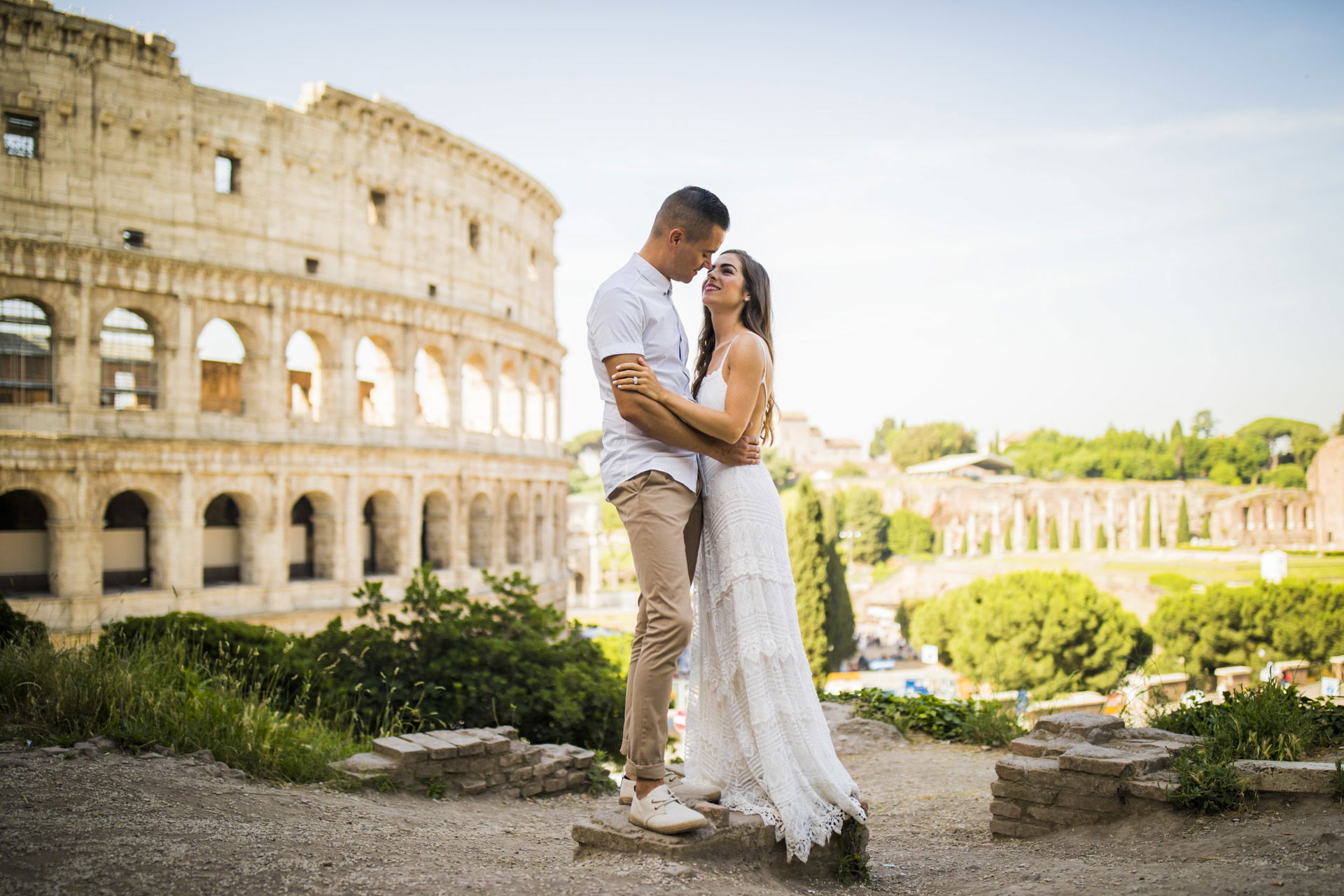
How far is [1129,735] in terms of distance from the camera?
19.0 feet

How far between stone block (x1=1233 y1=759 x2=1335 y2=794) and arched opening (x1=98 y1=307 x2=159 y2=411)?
1894cm

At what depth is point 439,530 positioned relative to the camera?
2362cm

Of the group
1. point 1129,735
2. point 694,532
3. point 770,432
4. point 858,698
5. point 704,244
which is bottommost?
→ point 858,698

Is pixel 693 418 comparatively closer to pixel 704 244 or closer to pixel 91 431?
pixel 704 244

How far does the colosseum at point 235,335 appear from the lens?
57.4ft

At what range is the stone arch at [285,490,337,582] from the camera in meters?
21.0

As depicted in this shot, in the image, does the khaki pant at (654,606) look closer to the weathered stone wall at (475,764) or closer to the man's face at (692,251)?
the man's face at (692,251)

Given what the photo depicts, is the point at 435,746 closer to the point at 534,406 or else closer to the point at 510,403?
the point at 510,403

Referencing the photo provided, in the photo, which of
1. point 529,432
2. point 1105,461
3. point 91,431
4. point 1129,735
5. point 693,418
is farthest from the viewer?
point 1105,461

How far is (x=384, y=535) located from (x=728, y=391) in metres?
20.2

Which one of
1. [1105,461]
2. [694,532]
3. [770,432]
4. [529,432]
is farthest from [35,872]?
[1105,461]

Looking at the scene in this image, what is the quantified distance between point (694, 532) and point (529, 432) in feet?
78.3

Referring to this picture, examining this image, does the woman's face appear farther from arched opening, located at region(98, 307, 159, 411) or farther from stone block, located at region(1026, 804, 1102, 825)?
arched opening, located at region(98, 307, 159, 411)

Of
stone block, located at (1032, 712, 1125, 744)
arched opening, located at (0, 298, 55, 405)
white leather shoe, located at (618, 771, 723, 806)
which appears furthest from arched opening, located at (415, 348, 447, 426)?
white leather shoe, located at (618, 771, 723, 806)
